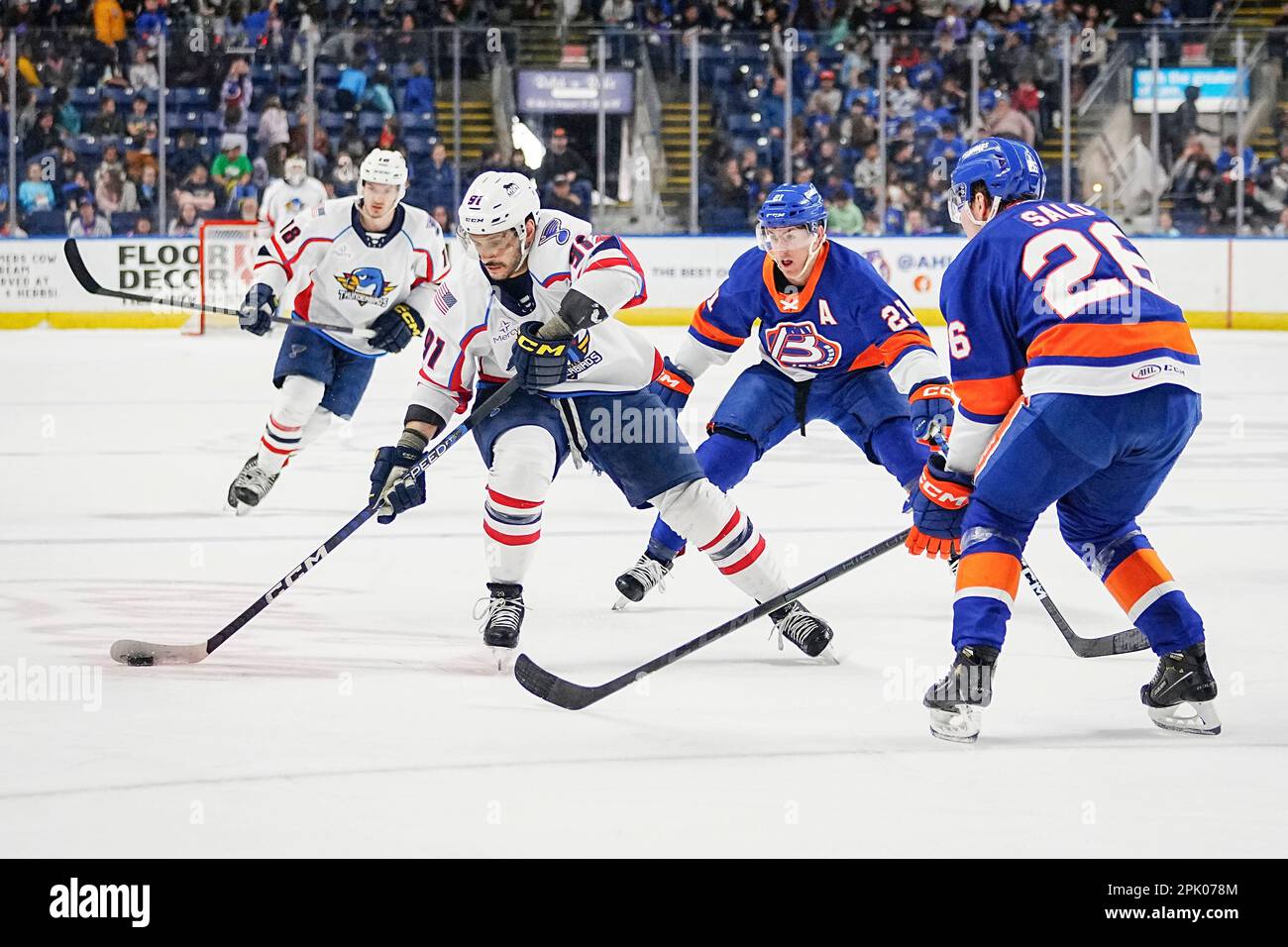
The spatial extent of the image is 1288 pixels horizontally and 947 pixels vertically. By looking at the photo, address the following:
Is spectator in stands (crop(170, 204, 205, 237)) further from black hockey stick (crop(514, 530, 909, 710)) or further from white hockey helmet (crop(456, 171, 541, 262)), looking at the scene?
black hockey stick (crop(514, 530, 909, 710))

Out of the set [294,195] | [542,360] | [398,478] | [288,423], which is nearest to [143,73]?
[294,195]

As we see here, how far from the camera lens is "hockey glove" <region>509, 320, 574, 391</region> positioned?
12.3 feet

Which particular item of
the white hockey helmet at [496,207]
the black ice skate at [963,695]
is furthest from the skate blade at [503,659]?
the black ice skate at [963,695]

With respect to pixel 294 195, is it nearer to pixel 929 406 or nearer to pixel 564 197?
pixel 564 197

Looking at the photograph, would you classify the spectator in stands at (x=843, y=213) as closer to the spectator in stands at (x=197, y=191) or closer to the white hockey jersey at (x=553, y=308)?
the spectator in stands at (x=197, y=191)

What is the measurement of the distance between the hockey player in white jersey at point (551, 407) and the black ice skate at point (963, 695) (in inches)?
27.8

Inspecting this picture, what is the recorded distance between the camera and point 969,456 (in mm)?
3094

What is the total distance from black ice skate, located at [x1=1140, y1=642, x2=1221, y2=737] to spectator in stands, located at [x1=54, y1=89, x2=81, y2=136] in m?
11.6

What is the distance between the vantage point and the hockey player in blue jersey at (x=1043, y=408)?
2.96 meters

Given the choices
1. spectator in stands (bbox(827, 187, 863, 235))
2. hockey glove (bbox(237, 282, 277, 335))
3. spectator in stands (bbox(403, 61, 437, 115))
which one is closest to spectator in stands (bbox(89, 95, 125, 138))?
spectator in stands (bbox(403, 61, 437, 115))

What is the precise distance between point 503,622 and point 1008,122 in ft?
33.2

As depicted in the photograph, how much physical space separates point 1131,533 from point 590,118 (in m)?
10.4

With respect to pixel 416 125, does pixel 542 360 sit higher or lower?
higher

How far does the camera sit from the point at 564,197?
12930mm
